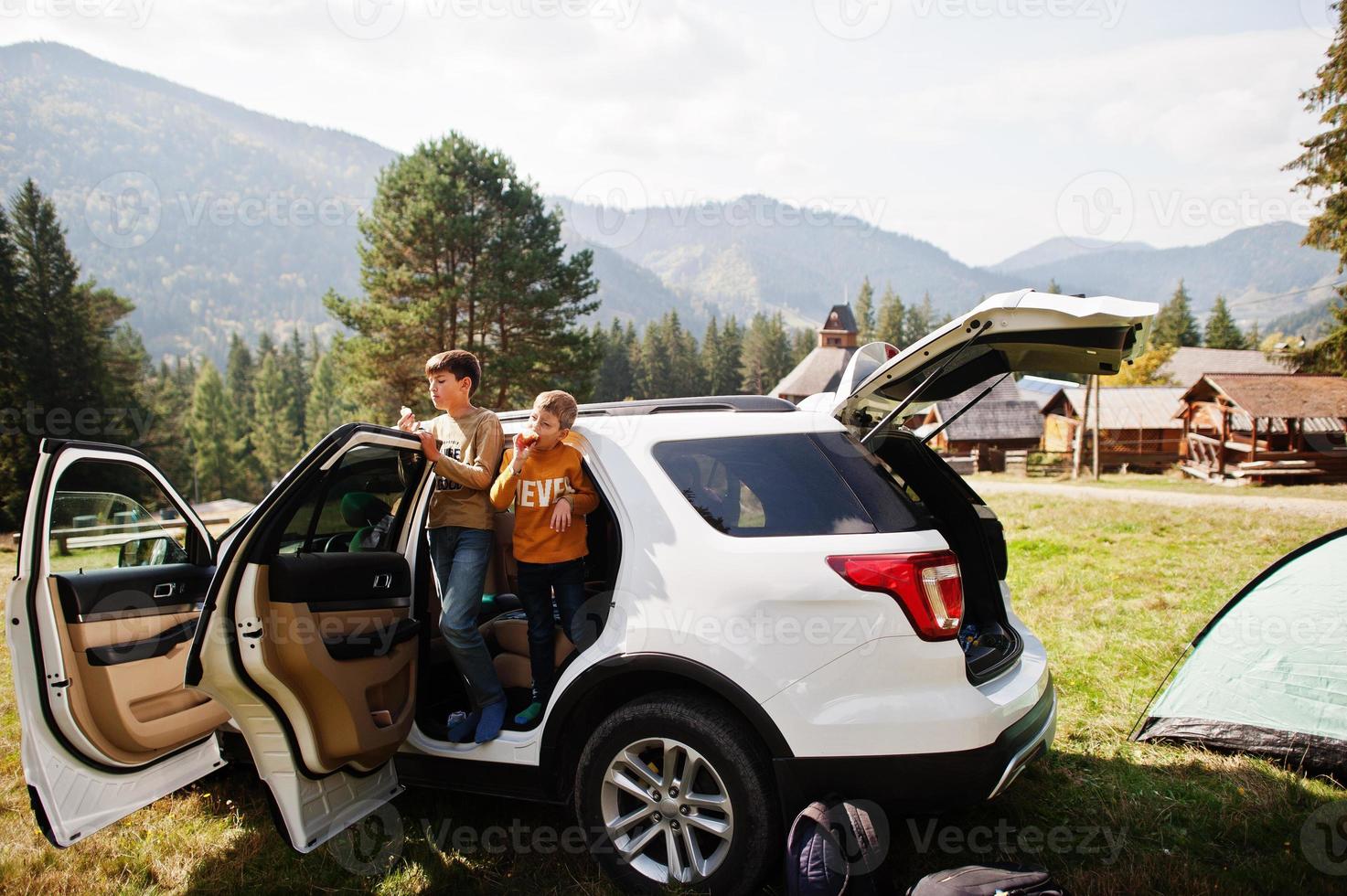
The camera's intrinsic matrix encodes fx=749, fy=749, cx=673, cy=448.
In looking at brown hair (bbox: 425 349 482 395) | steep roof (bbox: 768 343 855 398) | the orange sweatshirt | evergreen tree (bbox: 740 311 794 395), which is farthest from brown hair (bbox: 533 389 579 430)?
evergreen tree (bbox: 740 311 794 395)

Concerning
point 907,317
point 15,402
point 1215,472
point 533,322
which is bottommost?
point 1215,472

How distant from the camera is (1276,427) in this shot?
95.2 ft

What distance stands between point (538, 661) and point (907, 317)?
353ft

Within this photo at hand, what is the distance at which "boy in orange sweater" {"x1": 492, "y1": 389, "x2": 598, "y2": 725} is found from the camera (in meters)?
3.42

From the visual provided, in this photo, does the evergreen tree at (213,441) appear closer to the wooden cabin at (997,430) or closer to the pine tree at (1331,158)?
the wooden cabin at (997,430)

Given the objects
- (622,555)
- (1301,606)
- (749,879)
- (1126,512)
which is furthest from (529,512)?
(1126,512)

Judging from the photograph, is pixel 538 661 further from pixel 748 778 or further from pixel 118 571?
pixel 118 571

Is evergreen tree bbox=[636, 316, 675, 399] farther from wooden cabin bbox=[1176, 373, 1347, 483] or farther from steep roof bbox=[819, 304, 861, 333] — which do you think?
wooden cabin bbox=[1176, 373, 1347, 483]

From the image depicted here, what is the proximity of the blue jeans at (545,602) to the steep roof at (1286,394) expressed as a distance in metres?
31.5

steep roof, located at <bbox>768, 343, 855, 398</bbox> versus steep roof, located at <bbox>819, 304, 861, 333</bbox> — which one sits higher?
steep roof, located at <bbox>819, 304, 861, 333</bbox>

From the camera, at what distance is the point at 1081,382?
42.1 meters

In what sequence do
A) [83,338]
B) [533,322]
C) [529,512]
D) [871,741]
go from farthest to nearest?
[83,338] < [533,322] < [529,512] < [871,741]

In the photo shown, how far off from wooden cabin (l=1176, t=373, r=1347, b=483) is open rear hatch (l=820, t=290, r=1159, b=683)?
29.9m

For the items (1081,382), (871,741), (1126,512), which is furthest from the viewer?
(1081,382)
